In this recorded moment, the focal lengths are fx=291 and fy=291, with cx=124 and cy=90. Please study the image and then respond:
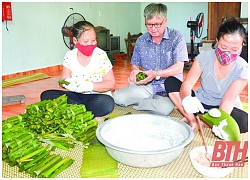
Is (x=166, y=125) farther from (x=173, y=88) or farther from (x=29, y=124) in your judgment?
(x=29, y=124)

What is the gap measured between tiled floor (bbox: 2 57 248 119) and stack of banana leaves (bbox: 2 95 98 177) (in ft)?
3.47

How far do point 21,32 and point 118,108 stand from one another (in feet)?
9.07

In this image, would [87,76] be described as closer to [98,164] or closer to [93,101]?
[93,101]

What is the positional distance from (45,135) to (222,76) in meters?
0.95

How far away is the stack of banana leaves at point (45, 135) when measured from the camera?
3.71 ft

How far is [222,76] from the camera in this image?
1.55 m

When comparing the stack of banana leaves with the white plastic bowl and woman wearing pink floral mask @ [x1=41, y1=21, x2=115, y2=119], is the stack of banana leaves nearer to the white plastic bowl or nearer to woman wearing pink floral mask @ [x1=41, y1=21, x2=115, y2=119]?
the white plastic bowl

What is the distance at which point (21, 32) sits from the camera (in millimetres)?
4238

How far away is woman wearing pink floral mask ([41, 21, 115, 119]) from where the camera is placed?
1.73m

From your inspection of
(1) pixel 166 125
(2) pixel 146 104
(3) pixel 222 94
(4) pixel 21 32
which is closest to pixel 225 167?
(1) pixel 166 125

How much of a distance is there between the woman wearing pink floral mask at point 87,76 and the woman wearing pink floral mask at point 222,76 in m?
0.42

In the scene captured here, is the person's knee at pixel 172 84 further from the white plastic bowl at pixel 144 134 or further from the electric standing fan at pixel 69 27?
the electric standing fan at pixel 69 27

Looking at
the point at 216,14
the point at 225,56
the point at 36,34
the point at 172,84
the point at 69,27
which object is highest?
the point at 216,14

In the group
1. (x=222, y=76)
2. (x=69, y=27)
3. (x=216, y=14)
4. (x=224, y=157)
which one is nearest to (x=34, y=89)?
(x=69, y=27)
